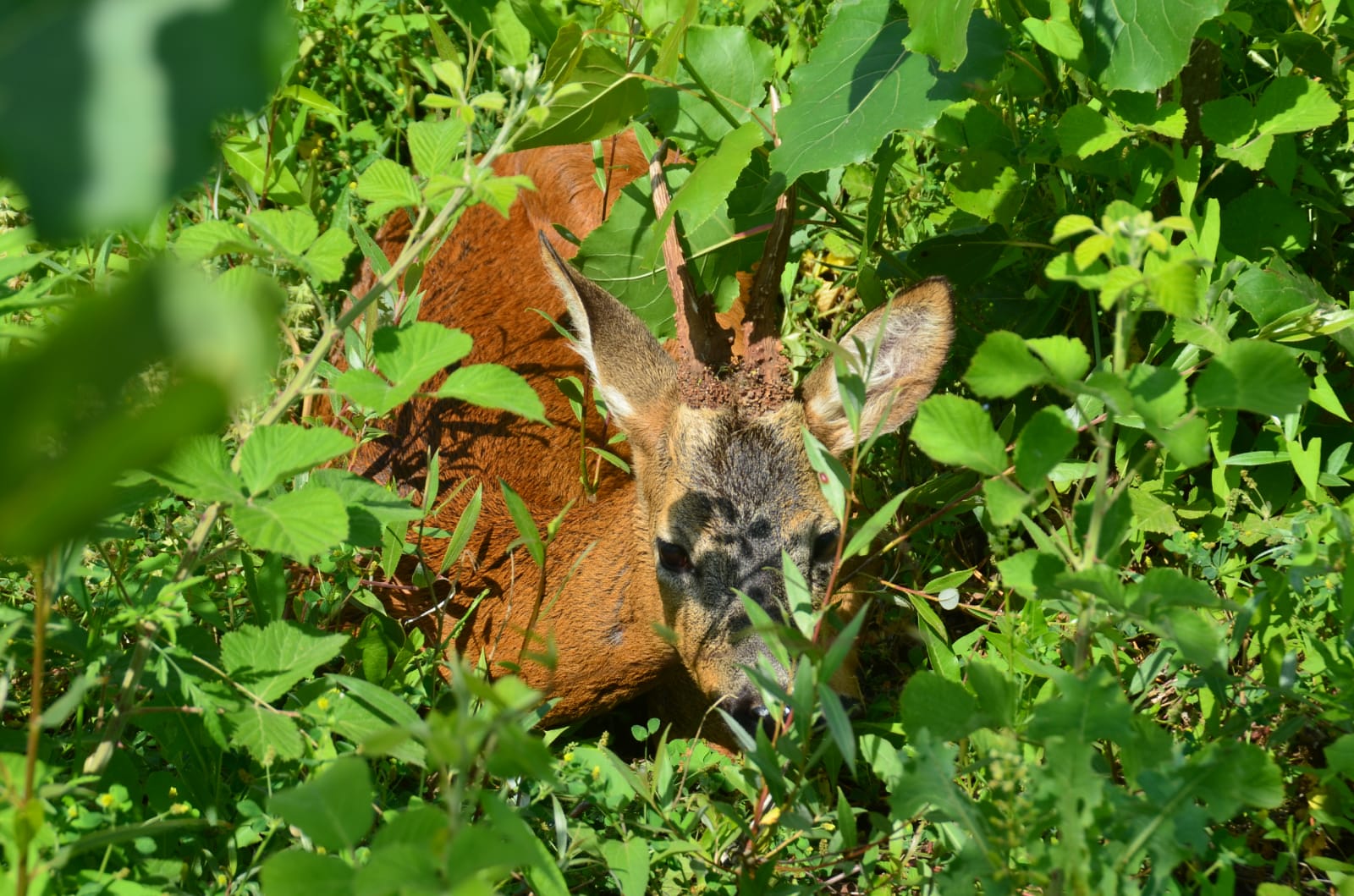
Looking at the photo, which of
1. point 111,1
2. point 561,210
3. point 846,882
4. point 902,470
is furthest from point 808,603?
point 561,210

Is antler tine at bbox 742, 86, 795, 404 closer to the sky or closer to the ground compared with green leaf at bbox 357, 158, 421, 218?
closer to the ground

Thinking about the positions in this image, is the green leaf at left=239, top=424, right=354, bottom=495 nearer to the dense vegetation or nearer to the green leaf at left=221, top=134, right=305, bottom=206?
the dense vegetation

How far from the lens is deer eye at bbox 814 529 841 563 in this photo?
3352 millimetres

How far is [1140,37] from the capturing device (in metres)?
2.80

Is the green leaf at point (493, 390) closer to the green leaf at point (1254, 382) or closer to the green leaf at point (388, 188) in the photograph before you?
the green leaf at point (388, 188)

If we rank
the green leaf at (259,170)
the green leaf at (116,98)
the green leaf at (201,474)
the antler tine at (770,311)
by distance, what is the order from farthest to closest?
the green leaf at (259,170) < the antler tine at (770,311) < the green leaf at (201,474) < the green leaf at (116,98)

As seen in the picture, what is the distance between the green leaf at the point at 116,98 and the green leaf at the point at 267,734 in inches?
61.8

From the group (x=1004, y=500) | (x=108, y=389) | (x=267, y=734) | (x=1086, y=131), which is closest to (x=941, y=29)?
(x=1086, y=131)

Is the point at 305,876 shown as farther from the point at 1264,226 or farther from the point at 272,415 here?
the point at 1264,226

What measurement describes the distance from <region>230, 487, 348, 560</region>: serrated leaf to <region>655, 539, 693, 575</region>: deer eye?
63.2 inches

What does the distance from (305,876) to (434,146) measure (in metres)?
1.35

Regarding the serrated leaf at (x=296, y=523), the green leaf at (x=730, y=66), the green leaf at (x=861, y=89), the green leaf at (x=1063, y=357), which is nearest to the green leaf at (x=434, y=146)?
the serrated leaf at (x=296, y=523)

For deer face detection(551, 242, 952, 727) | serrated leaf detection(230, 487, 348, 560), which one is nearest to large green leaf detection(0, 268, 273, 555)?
serrated leaf detection(230, 487, 348, 560)

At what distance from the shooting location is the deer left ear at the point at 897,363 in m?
3.33
